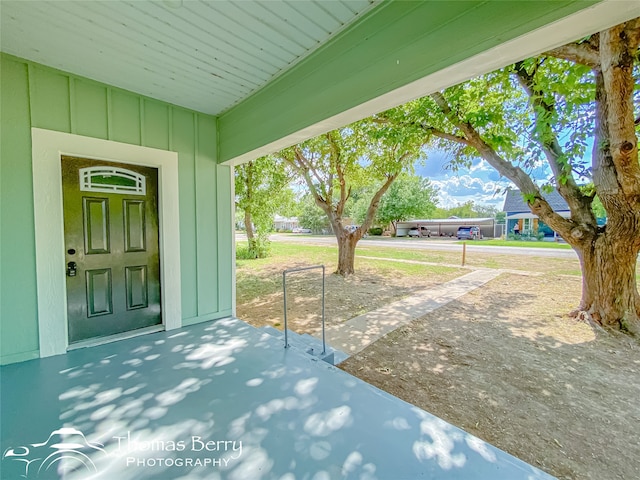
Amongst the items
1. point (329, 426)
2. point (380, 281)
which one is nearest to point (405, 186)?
point (380, 281)

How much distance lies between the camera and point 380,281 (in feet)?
23.9

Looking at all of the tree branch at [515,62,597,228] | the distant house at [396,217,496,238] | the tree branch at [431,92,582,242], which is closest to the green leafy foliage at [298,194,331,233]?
the distant house at [396,217,496,238]

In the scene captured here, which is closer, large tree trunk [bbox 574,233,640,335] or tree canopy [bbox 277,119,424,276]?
large tree trunk [bbox 574,233,640,335]

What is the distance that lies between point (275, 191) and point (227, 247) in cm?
653

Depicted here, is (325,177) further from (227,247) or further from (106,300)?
(106,300)

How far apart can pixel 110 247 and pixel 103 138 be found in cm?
113

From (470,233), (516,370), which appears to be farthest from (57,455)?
(470,233)

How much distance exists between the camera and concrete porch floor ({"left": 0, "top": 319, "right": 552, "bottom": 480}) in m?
1.40

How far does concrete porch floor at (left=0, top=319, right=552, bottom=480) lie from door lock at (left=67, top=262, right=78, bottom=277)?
0.78 metres

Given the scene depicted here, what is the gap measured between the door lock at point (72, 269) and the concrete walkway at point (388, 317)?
2.87 metres

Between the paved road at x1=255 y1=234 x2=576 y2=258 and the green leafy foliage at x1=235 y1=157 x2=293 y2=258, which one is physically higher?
the green leafy foliage at x1=235 y1=157 x2=293 y2=258

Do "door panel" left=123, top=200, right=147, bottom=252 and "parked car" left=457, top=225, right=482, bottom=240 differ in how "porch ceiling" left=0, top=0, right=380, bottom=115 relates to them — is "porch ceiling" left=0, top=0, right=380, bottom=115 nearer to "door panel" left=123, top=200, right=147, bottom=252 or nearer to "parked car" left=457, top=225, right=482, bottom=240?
"door panel" left=123, top=200, right=147, bottom=252

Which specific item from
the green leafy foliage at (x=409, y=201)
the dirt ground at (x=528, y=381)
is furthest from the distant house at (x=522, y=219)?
the dirt ground at (x=528, y=381)

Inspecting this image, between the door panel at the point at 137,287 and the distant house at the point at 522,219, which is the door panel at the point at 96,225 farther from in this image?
the distant house at the point at 522,219
